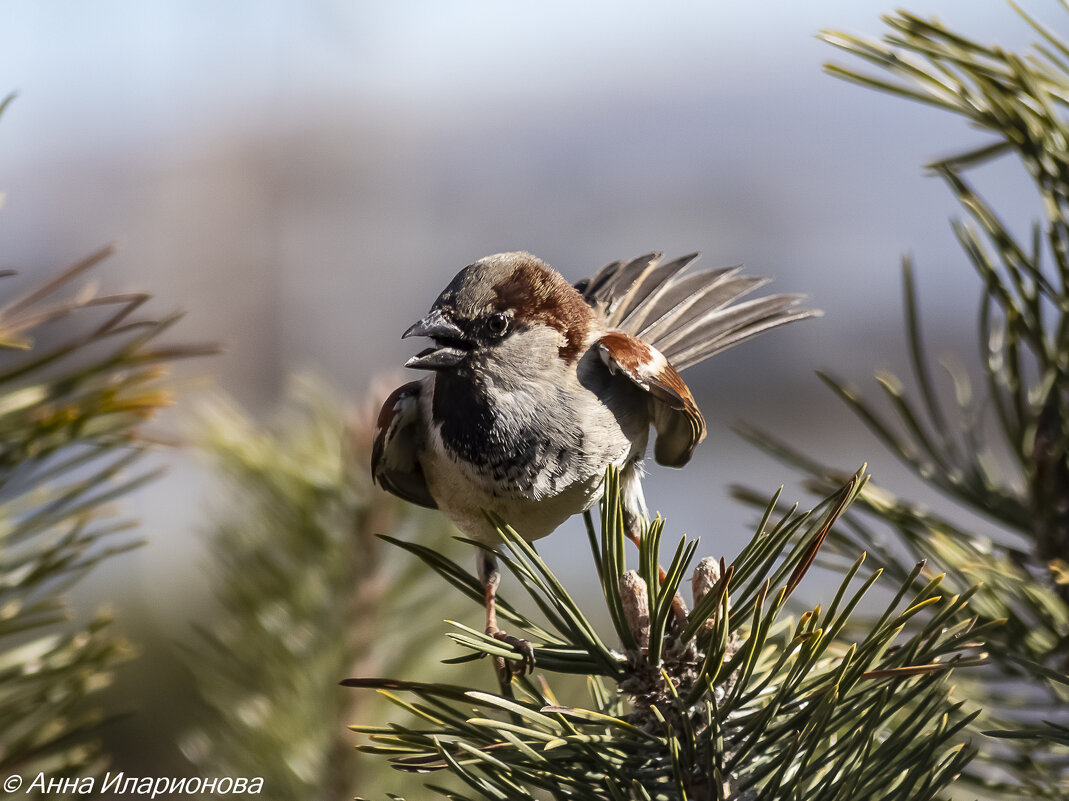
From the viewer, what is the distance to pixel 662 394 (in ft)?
3.13

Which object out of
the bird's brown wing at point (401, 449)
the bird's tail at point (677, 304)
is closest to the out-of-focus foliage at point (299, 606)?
the bird's brown wing at point (401, 449)

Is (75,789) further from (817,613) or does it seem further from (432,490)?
(817,613)

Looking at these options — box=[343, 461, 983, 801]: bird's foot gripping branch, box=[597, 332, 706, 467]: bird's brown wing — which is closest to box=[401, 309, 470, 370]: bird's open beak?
box=[597, 332, 706, 467]: bird's brown wing

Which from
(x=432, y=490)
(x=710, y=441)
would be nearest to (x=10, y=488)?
(x=432, y=490)

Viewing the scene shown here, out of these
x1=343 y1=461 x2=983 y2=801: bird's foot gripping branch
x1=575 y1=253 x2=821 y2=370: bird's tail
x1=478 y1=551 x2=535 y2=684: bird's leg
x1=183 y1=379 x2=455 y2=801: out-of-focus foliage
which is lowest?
x1=183 y1=379 x2=455 y2=801: out-of-focus foliage

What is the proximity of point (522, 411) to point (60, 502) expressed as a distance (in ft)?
1.37

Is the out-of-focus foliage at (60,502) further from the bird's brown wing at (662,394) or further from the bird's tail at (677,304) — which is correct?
the bird's tail at (677,304)

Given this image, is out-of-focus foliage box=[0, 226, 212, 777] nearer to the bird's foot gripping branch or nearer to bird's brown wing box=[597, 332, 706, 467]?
the bird's foot gripping branch

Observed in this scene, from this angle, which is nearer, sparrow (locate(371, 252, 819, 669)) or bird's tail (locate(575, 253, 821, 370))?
sparrow (locate(371, 252, 819, 669))

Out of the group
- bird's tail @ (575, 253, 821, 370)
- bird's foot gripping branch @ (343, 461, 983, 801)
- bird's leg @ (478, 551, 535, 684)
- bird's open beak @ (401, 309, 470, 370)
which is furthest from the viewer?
bird's tail @ (575, 253, 821, 370)

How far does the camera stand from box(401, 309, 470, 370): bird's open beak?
0.90m

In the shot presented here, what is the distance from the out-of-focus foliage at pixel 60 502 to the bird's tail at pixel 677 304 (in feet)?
2.01

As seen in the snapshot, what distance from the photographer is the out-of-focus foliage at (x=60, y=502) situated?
0.73 meters

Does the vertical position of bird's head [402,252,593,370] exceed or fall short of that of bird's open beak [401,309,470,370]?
it exceeds it
